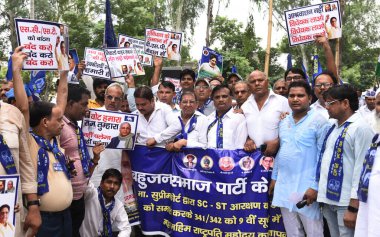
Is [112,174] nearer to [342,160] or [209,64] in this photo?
[342,160]

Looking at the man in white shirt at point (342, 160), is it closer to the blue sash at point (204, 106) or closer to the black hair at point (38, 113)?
the black hair at point (38, 113)

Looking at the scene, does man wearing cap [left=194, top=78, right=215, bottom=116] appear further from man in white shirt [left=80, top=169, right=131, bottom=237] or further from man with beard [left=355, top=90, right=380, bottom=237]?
man with beard [left=355, top=90, right=380, bottom=237]

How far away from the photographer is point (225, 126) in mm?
5426

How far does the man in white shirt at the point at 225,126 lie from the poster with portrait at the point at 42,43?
5.88 ft

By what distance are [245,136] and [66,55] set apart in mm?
2133

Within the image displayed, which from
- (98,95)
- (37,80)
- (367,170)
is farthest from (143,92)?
(367,170)

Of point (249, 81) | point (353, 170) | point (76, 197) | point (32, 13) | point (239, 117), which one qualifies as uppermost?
point (32, 13)

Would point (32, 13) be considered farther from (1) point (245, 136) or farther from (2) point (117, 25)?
(1) point (245, 136)

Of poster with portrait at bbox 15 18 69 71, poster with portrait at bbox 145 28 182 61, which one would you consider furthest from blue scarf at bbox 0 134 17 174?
poster with portrait at bbox 145 28 182 61

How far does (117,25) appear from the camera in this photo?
25438mm

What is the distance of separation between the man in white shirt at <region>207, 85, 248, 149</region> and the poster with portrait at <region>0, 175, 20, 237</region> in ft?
8.82

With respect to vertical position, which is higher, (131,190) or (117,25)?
(117,25)

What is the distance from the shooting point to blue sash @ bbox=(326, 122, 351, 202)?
4340mm

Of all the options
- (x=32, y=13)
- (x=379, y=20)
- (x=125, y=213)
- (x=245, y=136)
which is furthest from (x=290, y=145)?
(x=379, y=20)
